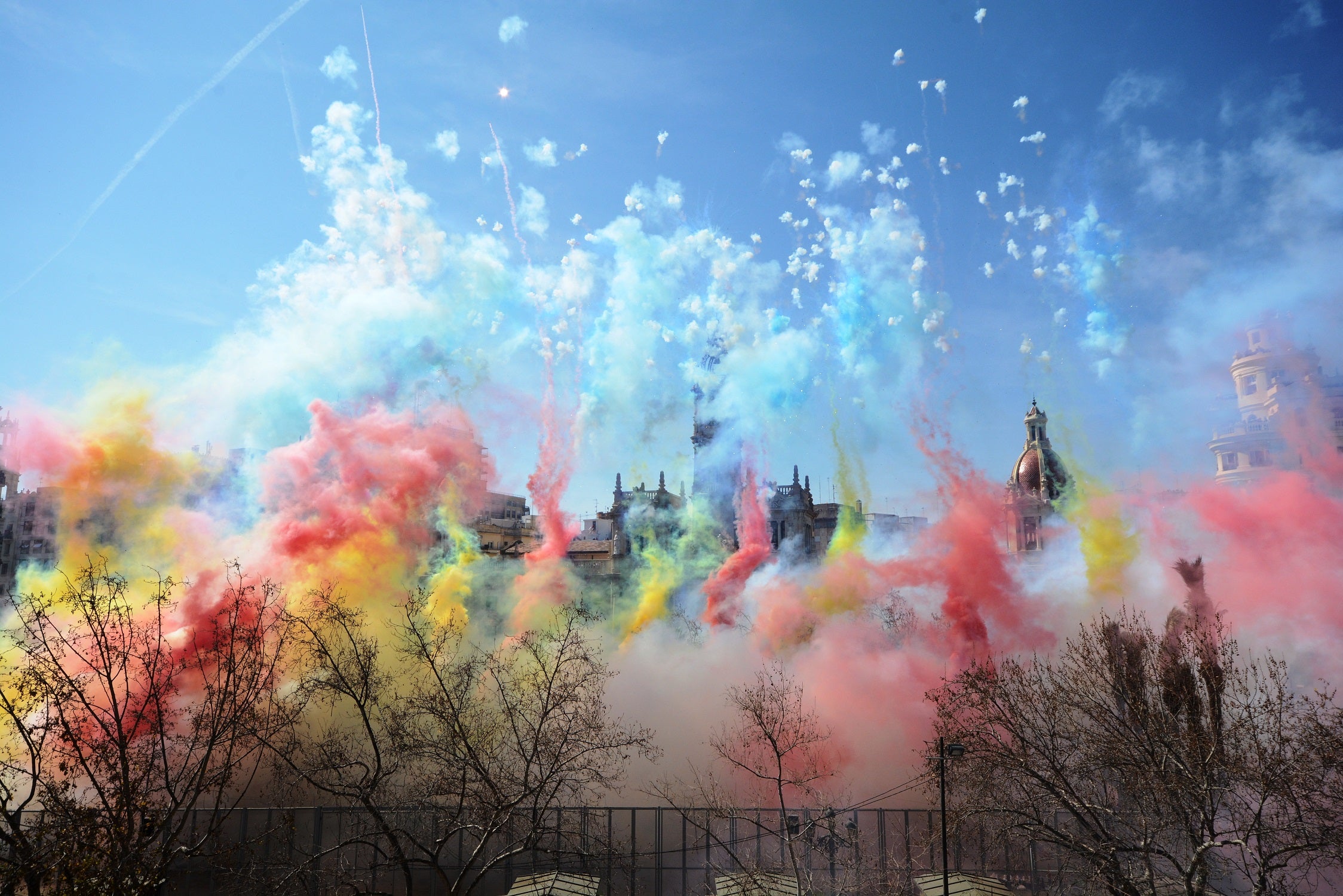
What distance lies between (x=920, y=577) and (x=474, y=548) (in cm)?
2998

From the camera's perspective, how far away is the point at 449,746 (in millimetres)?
30078

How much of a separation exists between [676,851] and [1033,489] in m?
65.7

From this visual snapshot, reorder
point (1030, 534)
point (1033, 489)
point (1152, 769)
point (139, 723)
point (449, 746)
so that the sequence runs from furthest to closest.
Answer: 1. point (1033, 489)
2. point (1030, 534)
3. point (139, 723)
4. point (449, 746)
5. point (1152, 769)

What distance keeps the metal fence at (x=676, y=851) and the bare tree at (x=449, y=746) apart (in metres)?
0.45

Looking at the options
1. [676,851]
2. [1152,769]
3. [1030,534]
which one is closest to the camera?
[1152,769]

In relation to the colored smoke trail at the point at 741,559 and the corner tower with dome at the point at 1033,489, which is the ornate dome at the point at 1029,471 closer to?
the corner tower with dome at the point at 1033,489

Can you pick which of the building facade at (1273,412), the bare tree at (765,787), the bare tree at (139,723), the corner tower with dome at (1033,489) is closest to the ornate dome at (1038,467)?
the corner tower with dome at (1033,489)

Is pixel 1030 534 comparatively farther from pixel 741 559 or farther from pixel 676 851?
pixel 676 851

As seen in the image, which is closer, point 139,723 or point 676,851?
point 139,723

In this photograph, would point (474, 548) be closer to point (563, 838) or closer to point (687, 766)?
point (687, 766)

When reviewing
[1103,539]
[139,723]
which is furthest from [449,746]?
[1103,539]

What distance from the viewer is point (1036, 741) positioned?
1221 inches

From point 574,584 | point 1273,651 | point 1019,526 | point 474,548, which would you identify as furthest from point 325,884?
point 1019,526

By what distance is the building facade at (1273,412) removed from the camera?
163 ft
